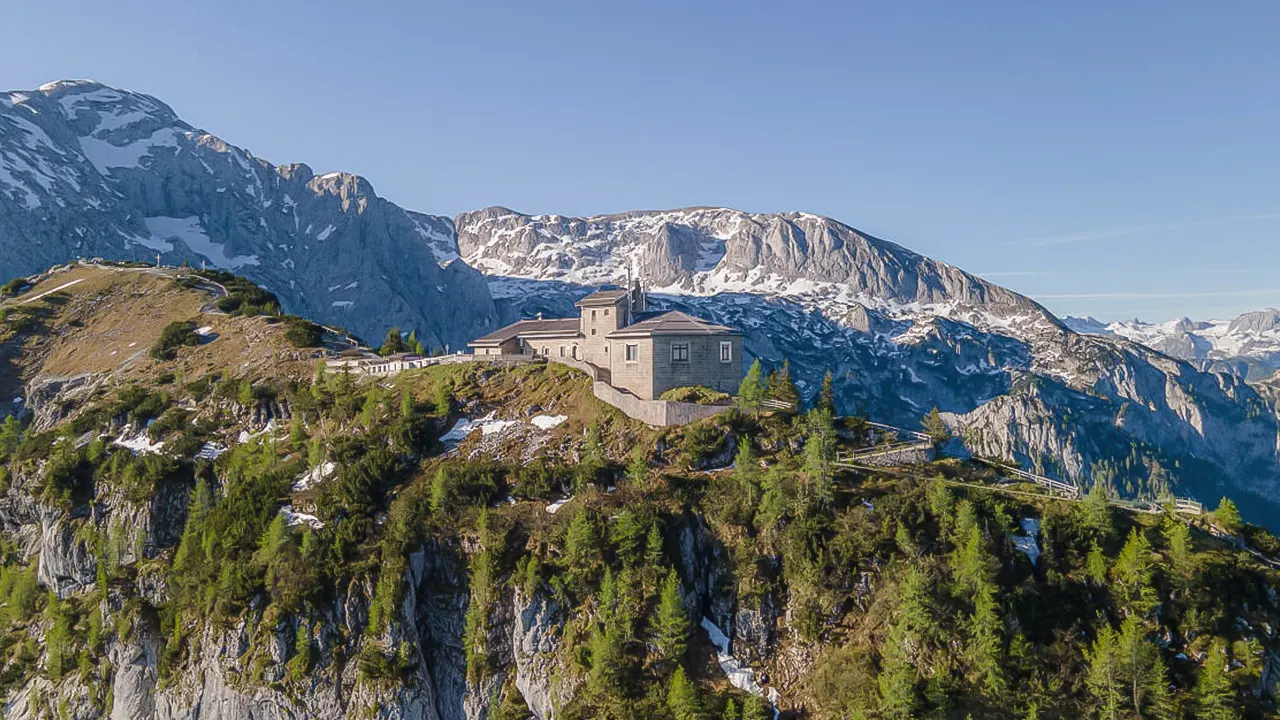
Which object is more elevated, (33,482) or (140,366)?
(140,366)

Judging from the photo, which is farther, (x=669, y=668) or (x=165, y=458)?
(x=165, y=458)

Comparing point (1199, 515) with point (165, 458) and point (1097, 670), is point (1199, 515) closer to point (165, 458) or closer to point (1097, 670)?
point (1097, 670)

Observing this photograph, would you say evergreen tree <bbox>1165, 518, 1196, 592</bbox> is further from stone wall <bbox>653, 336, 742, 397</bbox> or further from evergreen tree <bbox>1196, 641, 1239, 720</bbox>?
stone wall <bbox>653, 336, 742, 397</bbox>

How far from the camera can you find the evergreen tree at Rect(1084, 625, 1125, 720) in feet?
171

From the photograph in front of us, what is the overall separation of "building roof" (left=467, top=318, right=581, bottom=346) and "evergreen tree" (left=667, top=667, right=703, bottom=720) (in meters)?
48.8

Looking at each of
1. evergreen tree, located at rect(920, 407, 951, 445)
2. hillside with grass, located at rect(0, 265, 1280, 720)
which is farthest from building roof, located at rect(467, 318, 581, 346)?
evergreen tree, located at rect(920, 407, 951, 445)

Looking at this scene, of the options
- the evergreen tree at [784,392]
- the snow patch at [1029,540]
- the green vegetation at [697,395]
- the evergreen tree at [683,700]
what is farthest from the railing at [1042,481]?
the evergreen tree at [683,700]

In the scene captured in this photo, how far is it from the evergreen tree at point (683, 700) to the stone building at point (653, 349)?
101ft

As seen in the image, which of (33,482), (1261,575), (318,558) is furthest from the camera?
(33,482)

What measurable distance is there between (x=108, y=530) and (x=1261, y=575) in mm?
113610

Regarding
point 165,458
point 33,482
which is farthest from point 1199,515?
point 33,482

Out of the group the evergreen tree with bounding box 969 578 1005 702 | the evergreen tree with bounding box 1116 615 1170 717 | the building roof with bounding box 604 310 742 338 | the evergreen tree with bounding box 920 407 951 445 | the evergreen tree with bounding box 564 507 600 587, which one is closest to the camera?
the evergreen tree with bounding box 1116 615 1170 717

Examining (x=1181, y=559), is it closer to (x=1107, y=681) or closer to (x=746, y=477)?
(x=1107, y=681)

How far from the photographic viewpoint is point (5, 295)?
6186 inches
